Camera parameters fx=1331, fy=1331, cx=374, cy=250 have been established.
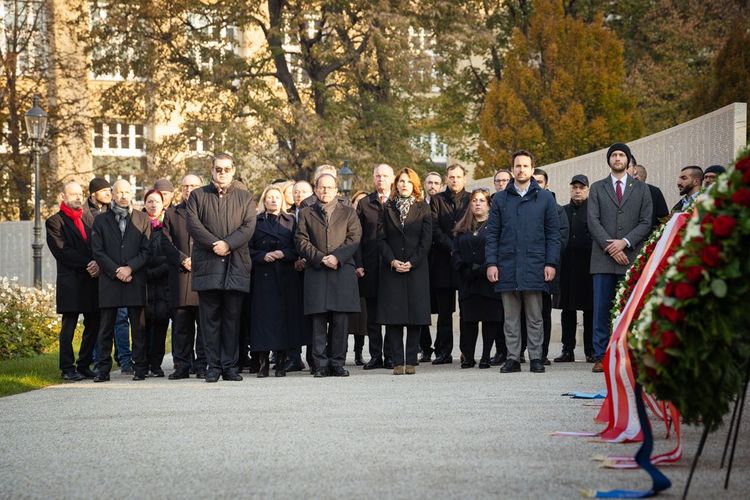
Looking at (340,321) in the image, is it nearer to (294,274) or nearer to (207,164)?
(294,274)

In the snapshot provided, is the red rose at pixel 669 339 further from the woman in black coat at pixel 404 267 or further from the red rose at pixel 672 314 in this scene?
the woman in black coat at pixel 404 267

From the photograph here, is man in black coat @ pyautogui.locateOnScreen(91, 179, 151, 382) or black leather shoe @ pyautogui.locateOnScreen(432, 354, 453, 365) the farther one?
black leather shoe @ pyautogui.locateOnScreen(432, 354, 453, 365)

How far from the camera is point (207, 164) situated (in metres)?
36.2

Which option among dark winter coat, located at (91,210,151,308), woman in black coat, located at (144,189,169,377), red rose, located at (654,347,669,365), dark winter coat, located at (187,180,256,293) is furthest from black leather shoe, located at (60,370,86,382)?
red rose, located at (654,347,669,365)

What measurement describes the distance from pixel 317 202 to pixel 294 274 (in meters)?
0.86

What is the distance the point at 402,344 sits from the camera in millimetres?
14547

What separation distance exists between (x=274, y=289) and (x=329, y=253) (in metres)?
0.76

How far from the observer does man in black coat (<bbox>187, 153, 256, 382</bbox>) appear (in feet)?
44.8

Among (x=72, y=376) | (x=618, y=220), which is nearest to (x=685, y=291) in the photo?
(x=618, y=220)

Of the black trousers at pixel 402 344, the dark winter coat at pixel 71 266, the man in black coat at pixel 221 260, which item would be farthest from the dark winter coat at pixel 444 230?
the dark winter coat at pixel 71 266

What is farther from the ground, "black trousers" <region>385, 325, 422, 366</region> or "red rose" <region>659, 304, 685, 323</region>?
"red rose" <region>659, 304, 685, 323</region>

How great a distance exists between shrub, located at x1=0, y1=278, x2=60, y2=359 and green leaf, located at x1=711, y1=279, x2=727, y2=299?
14.3m

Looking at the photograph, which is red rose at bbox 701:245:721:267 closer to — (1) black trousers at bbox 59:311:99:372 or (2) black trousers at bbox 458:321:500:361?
(2) black trousers at bbox 458:321:500:361

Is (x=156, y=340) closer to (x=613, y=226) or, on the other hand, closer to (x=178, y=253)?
(x=178, y=253)
